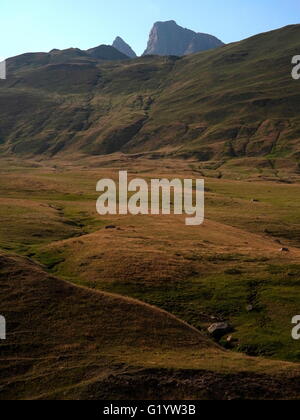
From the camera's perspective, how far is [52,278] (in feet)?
190

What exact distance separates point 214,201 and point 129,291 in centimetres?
8762

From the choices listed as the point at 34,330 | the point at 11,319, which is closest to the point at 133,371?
the point at 34,330

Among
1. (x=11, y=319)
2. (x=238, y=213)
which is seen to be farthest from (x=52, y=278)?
(x=238, y=213)

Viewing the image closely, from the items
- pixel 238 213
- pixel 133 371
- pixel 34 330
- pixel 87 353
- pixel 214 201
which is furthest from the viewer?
pixel 214 201

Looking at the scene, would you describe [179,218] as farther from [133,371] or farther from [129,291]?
[133,371]

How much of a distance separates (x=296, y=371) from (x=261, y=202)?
367 feet

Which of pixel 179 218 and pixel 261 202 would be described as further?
pixel 261 202

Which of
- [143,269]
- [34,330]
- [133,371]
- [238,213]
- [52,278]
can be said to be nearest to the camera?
[133,371]
